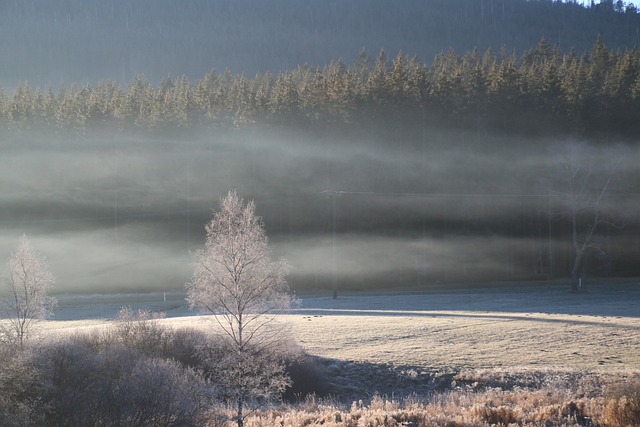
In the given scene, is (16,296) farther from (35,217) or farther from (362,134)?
(35,217)

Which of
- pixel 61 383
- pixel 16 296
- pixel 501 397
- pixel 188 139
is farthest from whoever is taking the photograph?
pixel 188 139

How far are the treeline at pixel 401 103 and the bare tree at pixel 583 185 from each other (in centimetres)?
509

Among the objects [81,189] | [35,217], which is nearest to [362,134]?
[81,189]

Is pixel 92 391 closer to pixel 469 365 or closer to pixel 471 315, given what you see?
pixel 469 365

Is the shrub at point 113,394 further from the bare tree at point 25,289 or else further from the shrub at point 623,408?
the bare tree at point 25,289

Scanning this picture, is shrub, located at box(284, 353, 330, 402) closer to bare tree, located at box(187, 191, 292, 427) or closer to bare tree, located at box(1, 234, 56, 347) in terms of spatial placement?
bare tree, located at box(187, 191, 292, 427)

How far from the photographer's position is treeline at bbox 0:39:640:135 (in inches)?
2827

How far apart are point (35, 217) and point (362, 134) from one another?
42523 millimetres

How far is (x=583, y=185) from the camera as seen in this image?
6291cm

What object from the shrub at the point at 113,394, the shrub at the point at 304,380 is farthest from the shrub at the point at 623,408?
the shrub at the point at 113,394

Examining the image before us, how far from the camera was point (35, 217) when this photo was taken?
84.7m

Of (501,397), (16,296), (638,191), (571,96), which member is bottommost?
(501,397)

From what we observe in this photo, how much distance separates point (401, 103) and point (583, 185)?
22908 millimetres

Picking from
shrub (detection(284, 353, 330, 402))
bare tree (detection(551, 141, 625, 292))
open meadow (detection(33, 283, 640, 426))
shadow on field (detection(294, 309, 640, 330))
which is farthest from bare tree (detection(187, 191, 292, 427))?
bare tree (detection(551, 141, 625, 292))
